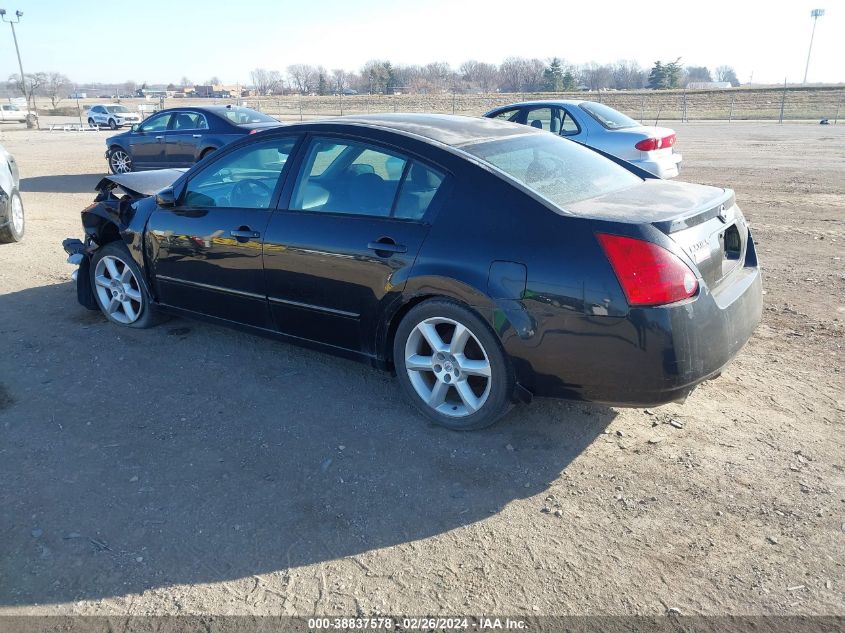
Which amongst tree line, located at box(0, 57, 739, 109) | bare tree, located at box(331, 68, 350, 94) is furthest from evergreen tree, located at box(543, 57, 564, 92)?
bare tree, located at box(331, 68, 350, 94)

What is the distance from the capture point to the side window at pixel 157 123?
14.1 metres

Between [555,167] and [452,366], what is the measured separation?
4.42ft

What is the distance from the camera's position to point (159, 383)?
14.6 ft

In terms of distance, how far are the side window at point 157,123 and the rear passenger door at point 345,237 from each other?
11.3 m

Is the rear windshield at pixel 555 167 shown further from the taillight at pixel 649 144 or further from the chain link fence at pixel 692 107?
the chain link fence at pixel 692 107

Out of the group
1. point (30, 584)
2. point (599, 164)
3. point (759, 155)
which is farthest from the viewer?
point (759, 155)

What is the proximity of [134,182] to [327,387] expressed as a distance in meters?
2.79

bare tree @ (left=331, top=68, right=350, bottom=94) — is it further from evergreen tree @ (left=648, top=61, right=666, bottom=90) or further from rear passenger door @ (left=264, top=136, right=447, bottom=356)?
rear passenger door @ (left=264, top=136, right=447, bottom=356)

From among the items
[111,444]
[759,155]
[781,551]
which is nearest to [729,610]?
[781,551]

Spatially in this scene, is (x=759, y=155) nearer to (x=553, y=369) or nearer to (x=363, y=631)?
(x=553, y=369)

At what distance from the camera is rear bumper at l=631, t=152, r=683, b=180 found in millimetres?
9922

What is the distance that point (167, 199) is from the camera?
16.0 feet

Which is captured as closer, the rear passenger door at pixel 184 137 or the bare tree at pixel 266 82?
the rear passenger door at pixel 184 137

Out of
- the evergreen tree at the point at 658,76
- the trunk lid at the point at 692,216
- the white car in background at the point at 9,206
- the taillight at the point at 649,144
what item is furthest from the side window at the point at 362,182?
the evergreen tree at the point at 658,76
